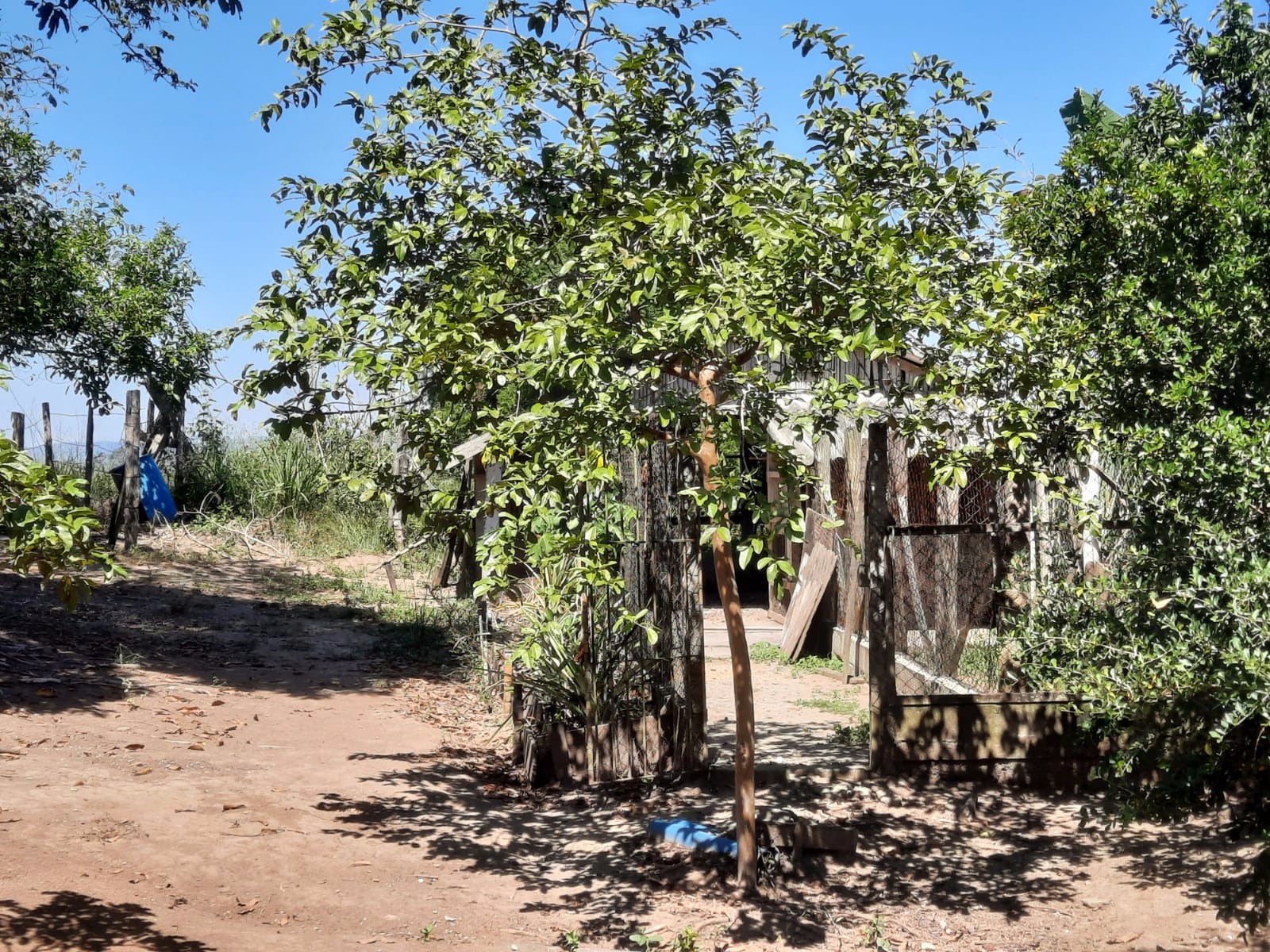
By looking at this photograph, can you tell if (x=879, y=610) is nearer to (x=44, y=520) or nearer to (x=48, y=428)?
(x=44, y=520)

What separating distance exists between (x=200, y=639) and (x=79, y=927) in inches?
278

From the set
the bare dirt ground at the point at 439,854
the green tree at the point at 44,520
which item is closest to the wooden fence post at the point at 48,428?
the bare dirt ground at the point at 439,854

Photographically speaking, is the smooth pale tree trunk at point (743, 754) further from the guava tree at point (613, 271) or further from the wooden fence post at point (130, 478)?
the wooden fence post at point (130, 478)

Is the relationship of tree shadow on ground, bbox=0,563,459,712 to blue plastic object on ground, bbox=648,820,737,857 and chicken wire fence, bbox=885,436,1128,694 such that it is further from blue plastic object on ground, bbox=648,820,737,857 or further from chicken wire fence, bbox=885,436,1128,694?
chicken wire fence, bbox=885,436,1128,694

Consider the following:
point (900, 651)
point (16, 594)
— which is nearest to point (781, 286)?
point (900, 651)

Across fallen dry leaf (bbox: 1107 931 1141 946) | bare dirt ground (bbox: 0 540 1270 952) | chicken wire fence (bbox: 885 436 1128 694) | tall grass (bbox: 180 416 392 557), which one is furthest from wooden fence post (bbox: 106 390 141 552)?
fallen dry leaf (bbox: 1107 931 1141 946)

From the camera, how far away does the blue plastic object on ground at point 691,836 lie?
5.96 metres

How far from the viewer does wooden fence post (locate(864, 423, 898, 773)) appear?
6.85m

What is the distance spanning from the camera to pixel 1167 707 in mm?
4254

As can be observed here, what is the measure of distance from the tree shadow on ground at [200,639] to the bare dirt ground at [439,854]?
216 mm

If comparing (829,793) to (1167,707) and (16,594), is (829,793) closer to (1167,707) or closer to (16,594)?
(1167,707)

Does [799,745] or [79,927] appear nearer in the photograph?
[79,927]

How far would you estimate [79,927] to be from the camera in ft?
15.4

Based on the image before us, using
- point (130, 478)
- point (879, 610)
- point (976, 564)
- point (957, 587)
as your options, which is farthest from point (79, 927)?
point (130, 478)
